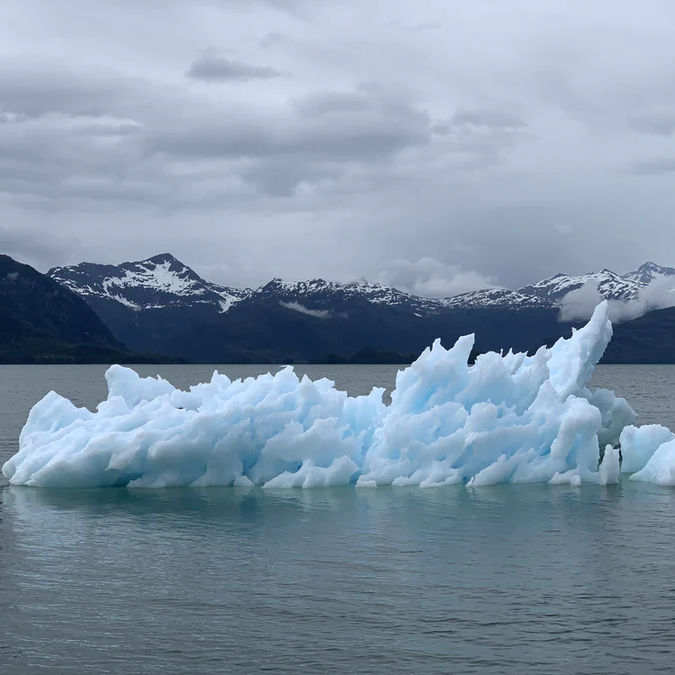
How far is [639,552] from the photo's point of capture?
77.9 feet

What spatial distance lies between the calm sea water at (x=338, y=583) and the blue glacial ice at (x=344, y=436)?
1.76 metres

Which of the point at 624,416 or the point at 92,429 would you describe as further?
the point at 624,416

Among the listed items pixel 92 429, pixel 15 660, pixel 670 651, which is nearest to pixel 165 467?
pixel 92 429

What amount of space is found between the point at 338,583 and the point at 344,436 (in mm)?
15287

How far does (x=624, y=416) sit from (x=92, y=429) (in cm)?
2108

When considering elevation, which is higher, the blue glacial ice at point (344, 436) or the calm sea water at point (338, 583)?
the blue glacial ice at point (344, 436)

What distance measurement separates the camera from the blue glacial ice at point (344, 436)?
3338cm

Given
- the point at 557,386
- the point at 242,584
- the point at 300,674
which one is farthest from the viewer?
the point at 557,386

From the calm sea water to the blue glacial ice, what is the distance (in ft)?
5.78

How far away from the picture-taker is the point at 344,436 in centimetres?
3594

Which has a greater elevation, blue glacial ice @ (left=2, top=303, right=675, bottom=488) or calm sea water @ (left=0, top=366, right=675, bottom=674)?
blue glacial ice @ (left=2, top=303, right=675, bottom=488)

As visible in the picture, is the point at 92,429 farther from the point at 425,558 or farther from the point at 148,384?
the point at 425,558

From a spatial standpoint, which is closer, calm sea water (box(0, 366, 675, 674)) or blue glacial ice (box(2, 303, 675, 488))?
calm sea water (box(0, 366, 675, 674))

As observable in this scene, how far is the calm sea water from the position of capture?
16406mm
